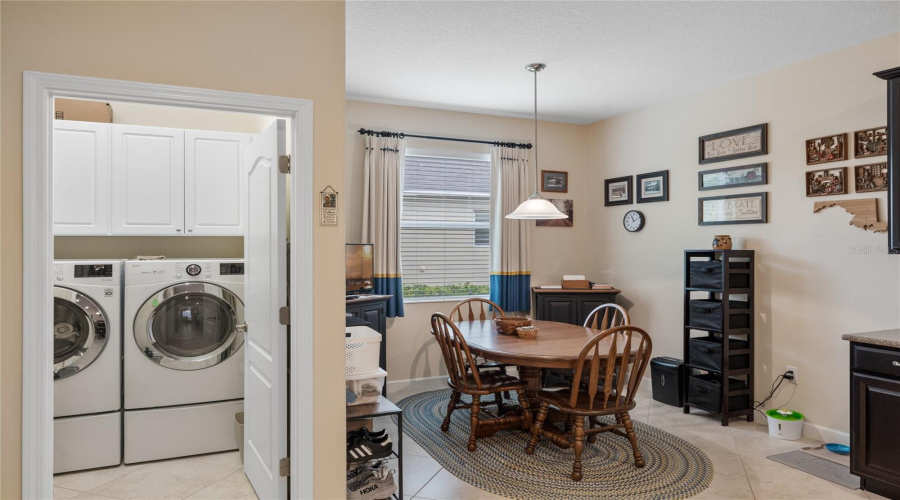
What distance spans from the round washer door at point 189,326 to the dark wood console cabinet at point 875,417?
3.49 meters

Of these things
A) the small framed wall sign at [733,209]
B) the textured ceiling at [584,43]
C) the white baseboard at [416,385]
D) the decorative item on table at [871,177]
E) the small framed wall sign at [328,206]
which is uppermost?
the textured ceiling at [584,43]

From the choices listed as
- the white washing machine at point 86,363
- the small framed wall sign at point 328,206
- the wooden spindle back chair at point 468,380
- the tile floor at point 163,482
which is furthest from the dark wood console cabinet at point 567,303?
the white washing machine at point 86,363

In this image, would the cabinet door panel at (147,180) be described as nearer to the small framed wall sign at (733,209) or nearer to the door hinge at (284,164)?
the door hinge at (284,164)

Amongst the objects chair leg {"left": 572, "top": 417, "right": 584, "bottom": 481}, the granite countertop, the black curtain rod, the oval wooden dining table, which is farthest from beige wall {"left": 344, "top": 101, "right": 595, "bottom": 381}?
the granite countertop

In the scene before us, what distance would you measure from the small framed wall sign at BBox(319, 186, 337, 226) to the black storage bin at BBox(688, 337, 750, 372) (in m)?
3.08

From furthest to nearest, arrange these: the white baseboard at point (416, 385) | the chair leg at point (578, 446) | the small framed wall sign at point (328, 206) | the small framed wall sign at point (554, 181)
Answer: the small framed wall sign at point (554, 181) → the white baseboard at point (416, 385) → the chair leg at point (578, 446) → the small framed wall sign at point (328, 206)

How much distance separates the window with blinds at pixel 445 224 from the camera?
5.10 metres

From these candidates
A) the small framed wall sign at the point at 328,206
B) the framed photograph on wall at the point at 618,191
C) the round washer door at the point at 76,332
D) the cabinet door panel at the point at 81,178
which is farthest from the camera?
the framed photograph on wall at the point at 618,191

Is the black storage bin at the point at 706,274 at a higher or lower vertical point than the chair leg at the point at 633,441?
higher

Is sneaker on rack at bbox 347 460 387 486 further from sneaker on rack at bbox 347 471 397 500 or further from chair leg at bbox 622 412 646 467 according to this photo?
chair leg at bbox 622 412 646 467

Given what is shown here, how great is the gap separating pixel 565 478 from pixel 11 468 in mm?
2512

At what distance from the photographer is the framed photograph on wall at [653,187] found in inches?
191

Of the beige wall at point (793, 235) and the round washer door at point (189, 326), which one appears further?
the beige wall at point (793, 235)

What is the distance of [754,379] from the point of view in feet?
13.4
